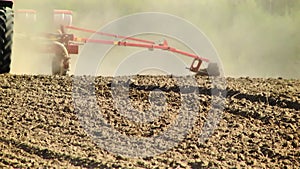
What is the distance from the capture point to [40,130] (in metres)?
6.38

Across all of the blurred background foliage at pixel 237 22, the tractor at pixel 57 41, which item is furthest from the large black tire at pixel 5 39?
the blurred background foliage at pixel 237 22

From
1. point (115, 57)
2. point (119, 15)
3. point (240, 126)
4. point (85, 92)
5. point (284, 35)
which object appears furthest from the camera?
point (119, 15)

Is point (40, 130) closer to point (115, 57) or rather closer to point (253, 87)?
point (253, 87)

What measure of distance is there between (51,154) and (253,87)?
3.19 meters

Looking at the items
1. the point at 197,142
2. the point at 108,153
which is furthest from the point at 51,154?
the point at 197,142

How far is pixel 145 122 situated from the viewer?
6.75 m

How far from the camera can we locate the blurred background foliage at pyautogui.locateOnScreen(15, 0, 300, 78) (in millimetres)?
20188

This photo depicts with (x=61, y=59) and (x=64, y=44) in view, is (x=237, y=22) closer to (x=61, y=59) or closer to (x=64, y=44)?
(x=64, y=44)

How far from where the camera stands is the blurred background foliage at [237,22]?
20.2 metres

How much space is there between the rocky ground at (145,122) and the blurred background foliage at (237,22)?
11.5 metres

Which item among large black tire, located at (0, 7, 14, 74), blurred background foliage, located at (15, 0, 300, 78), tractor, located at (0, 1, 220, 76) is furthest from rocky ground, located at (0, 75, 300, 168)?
blurred background foliage, located at (15, 0, 300, 78)

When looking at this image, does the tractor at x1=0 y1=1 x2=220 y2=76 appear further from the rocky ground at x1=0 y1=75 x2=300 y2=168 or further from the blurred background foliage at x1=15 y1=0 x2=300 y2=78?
the blurred background foliage at x1=15 y1=0 x2=300 y2=78

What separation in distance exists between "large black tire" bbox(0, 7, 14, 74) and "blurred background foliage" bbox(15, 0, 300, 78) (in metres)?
9.38

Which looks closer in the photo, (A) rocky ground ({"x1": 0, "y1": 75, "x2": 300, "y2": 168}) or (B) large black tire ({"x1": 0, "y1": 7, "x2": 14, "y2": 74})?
(A) rocky ground ({"x1": 0, "y1": 75, "x2": 300, "y2": 168})
